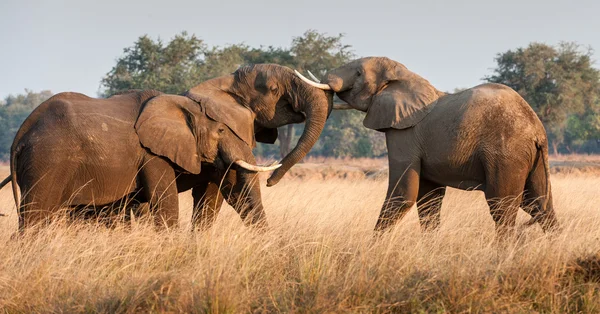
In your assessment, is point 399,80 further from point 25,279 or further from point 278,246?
point 25,279

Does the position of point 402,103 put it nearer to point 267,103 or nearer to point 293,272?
point 267,103

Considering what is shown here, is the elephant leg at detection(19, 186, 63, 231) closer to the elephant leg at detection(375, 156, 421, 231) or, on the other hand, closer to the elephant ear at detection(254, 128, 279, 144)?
the elephant ear at detection(254, 128, 279, 144)

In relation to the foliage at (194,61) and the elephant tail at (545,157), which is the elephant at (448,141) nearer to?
the elephant tail at (545,157)

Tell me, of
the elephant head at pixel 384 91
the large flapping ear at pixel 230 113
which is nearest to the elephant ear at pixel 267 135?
the large flapping ear at pixel 230 113

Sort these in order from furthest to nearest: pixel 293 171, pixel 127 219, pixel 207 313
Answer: pixel 293 171 → pixel 127 219 → pixel 207 313

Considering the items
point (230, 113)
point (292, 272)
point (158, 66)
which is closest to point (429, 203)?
point (230, 113)

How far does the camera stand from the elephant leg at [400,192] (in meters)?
8.27

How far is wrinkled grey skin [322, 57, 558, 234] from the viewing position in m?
7.81

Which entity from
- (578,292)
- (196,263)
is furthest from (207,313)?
(578,292)

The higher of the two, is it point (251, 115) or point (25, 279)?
point (251, 115)

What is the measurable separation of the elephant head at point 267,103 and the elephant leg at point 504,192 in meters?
1.99

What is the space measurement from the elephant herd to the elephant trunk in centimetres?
1

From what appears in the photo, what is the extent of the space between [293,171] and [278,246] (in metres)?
16.6

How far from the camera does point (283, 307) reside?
17.3 ft
